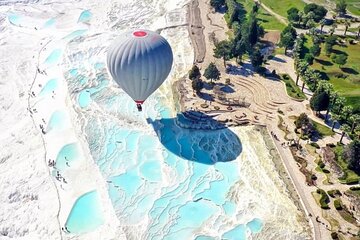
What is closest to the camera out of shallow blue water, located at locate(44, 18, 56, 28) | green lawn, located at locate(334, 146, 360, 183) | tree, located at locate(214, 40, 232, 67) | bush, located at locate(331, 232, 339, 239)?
bush, located at locate(331, 232, 339, 239)

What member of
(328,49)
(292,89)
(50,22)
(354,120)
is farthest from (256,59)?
(50,22)

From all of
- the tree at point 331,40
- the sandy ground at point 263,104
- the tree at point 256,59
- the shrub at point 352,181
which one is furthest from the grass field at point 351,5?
the shrub at point 352,181

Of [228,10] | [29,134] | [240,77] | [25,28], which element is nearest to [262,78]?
[240,77]

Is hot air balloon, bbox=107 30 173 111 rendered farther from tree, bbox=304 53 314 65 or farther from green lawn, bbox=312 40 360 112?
green lawn, bbox=312 40 360 112

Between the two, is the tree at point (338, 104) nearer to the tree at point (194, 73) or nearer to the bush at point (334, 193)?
the bush at point (334, 193)

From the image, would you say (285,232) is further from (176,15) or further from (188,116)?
(176,15)

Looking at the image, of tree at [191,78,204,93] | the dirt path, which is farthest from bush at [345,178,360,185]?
the dirt path
